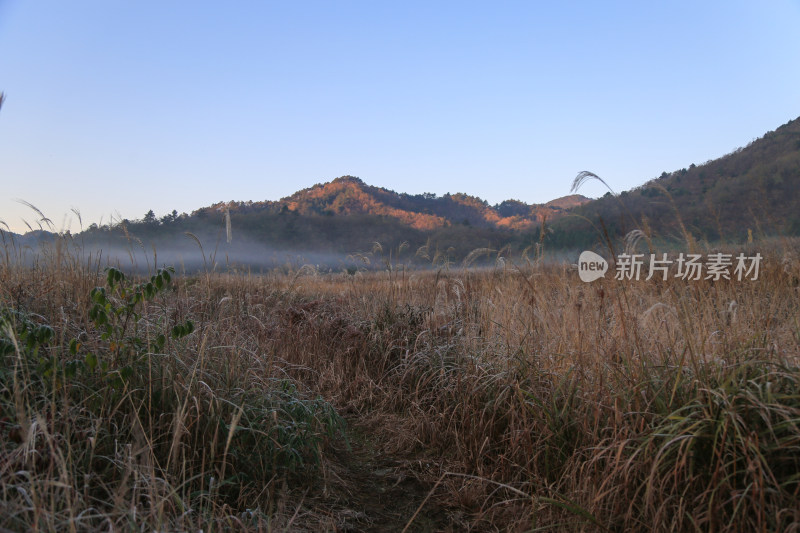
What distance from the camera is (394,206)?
64188mm

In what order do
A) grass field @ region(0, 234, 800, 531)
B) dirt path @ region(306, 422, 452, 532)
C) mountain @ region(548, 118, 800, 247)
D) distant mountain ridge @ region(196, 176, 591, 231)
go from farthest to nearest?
distant mountain ridge @ region(196, 176, 591, 231), mountain @ region(548, 118, 800, 247), dirt path @ region(306, 422, 452, 532), grass field @ region(0, 234, 800, 531)

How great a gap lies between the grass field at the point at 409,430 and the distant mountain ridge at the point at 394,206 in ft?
179

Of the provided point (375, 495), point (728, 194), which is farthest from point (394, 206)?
point (375, 495)

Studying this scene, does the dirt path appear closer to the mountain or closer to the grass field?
the grass field

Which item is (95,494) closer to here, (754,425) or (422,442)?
(422,442)

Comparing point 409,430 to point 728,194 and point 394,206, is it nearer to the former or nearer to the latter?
point 728,194

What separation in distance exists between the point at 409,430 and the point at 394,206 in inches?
2424

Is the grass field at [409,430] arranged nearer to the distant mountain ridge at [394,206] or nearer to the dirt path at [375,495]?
the dirt path at [375,495]

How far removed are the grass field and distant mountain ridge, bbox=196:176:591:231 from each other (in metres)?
54.6

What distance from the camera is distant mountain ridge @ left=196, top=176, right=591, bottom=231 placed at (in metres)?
59.8

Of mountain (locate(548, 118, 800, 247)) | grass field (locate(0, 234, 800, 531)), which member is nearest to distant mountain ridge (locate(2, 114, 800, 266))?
mountain (locate(548, 118, 800, 247))

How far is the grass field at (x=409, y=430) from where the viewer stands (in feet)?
5.45
